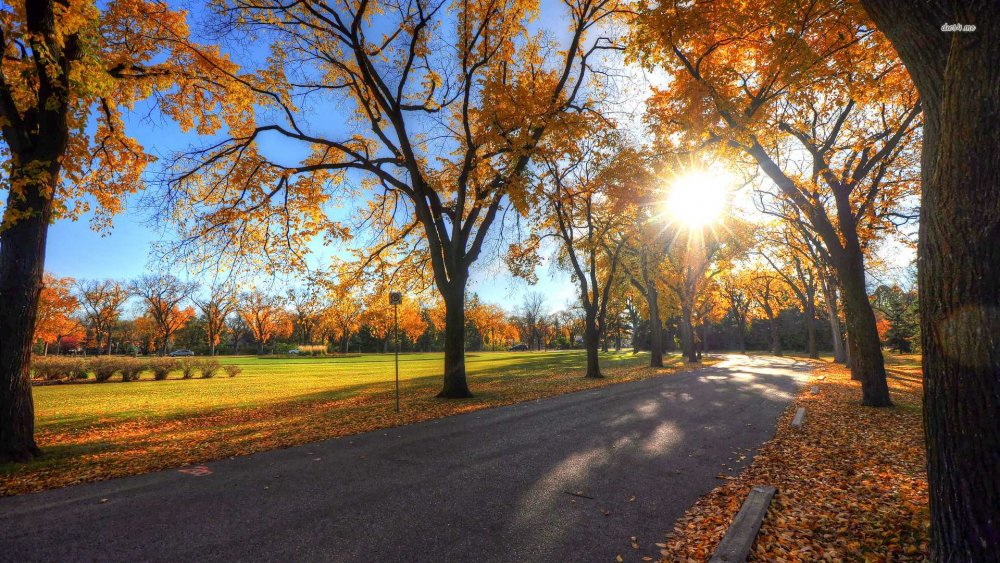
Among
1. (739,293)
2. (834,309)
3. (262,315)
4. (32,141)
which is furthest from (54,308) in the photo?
(739,293)

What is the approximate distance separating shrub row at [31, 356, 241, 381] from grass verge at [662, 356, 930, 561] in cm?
2643

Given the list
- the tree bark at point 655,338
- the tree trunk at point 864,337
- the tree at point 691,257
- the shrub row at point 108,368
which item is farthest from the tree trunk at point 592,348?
the shrub row at point 108,368

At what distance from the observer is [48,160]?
644cm

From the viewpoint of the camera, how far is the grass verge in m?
3.29

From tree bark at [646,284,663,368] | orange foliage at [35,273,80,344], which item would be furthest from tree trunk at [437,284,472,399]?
orange foliage at [35,273,80,344]

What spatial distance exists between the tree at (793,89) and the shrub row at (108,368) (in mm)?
26597

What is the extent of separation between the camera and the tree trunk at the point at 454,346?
40.3 feet

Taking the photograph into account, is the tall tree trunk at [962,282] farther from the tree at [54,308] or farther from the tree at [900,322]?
the tree at [900,322]

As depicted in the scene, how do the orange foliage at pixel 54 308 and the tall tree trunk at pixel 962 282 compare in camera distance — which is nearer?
the tall tree trunk at pixel 962 282

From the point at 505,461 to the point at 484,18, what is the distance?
11.8 m

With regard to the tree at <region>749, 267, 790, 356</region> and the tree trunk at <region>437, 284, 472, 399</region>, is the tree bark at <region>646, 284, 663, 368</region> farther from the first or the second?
the tree at <region>749, 267, 790, 356</region>

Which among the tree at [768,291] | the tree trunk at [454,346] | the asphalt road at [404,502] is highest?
the tree at [768,291]

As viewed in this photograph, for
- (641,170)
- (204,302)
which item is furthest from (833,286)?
(204,302)

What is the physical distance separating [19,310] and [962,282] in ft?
36.1
